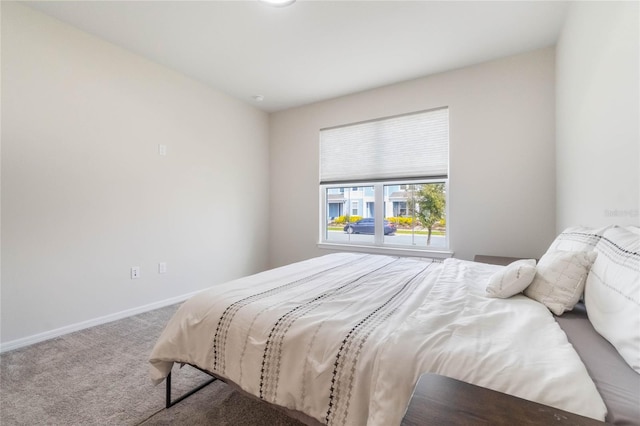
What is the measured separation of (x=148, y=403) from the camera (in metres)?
1.55

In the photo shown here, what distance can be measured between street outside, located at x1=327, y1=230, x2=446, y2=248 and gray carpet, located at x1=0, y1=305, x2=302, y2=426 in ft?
8.20

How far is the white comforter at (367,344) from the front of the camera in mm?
777

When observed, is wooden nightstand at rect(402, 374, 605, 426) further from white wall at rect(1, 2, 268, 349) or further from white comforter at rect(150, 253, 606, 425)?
white wall at rect(1, 2, 268, 349)

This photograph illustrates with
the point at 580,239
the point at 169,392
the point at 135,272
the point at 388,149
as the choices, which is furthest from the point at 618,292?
the point at 135,272

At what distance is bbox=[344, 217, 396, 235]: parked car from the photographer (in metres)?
3.61

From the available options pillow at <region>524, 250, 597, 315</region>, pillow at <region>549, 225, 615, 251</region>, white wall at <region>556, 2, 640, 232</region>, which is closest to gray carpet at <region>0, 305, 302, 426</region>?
pillow at <region>524, 250, 597, 315</region>

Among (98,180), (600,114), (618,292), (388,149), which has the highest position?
(388,149)

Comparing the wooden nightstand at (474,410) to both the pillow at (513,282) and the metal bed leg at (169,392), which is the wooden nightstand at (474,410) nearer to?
the pillow at (513,282)

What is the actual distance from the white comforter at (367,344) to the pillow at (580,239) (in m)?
0.38

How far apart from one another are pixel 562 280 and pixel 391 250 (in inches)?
89.6

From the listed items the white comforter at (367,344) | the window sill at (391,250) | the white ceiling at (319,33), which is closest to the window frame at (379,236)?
the window sill at (391,250)

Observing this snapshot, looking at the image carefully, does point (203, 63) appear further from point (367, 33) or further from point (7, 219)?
point (7, 219)

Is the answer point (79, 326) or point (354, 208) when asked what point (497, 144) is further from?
point (79, 326)

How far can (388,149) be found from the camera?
3518 mm
